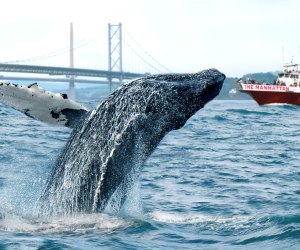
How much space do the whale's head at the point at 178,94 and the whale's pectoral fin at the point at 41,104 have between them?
0.78 m

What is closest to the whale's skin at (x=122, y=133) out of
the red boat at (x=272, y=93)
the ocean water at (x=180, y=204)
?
the ocean water at (x=180, y=204)

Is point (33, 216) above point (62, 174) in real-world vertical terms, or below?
below

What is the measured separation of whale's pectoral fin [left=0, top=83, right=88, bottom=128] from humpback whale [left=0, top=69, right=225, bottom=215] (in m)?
0.02

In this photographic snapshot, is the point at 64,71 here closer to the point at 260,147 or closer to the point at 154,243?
the point at 260,147

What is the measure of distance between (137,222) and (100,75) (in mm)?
74981

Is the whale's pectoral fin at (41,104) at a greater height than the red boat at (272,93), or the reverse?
the whale's pectoral fin at (41,104)

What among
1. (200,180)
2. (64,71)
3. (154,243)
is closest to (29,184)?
(200,180)

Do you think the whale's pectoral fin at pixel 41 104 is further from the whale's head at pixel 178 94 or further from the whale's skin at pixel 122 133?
the whale's head at pixel 178 94

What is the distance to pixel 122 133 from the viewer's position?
5879 millimetres

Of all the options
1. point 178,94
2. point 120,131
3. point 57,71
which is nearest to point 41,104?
point 120,131

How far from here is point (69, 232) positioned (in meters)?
5.97

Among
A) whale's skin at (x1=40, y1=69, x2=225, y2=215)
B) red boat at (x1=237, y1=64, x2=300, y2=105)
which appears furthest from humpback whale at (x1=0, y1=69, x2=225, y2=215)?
red boat at (x1=237, y1=64, x2=300, y2=105)

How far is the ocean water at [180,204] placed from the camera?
5.99m

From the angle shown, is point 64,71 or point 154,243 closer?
point 154,243
